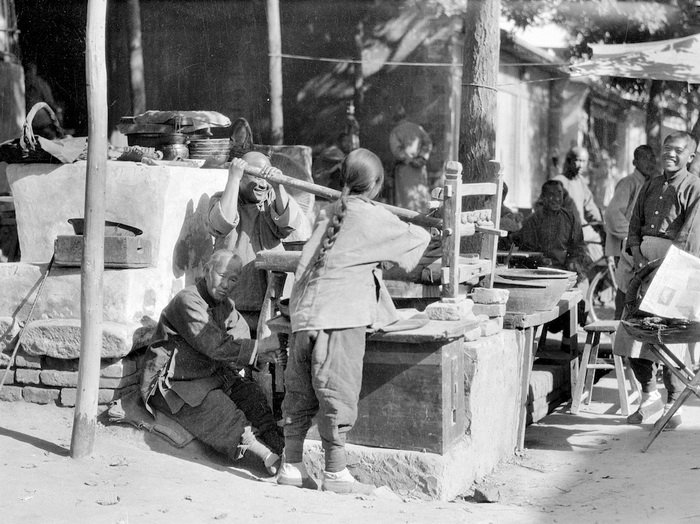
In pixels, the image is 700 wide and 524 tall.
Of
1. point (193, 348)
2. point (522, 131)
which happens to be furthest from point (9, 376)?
point (522, 131)

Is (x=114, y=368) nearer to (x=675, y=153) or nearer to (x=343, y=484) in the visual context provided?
(x=343, y=484)

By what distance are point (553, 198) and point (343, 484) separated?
18.6 feet

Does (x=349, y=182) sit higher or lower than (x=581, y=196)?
higher

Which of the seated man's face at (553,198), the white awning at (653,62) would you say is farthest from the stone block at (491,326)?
the white awning at (653,62)

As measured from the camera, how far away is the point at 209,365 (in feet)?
18.2

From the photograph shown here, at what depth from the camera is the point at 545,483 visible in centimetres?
547

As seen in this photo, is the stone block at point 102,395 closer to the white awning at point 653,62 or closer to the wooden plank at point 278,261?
the wooden plank at point 278,261

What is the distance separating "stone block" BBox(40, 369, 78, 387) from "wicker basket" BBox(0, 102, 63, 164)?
1358mm

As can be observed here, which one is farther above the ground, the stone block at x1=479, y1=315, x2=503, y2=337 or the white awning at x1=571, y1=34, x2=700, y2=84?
the white awning at x1=571, y1=34, x2=700, y2=84

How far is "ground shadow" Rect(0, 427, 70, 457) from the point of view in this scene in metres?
5.05

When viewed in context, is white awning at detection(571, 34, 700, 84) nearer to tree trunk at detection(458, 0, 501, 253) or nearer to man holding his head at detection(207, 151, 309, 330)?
tree trunk at detection(458, 0, 501, 253)

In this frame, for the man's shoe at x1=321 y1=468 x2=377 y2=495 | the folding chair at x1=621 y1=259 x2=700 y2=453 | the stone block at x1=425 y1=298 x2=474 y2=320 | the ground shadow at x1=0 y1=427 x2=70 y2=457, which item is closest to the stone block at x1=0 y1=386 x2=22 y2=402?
the ground shadow at x1=0 y1=427 x2=70 y2=457

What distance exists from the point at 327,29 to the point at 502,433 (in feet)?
28.4

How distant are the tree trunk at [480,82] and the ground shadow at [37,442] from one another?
4202 mm
